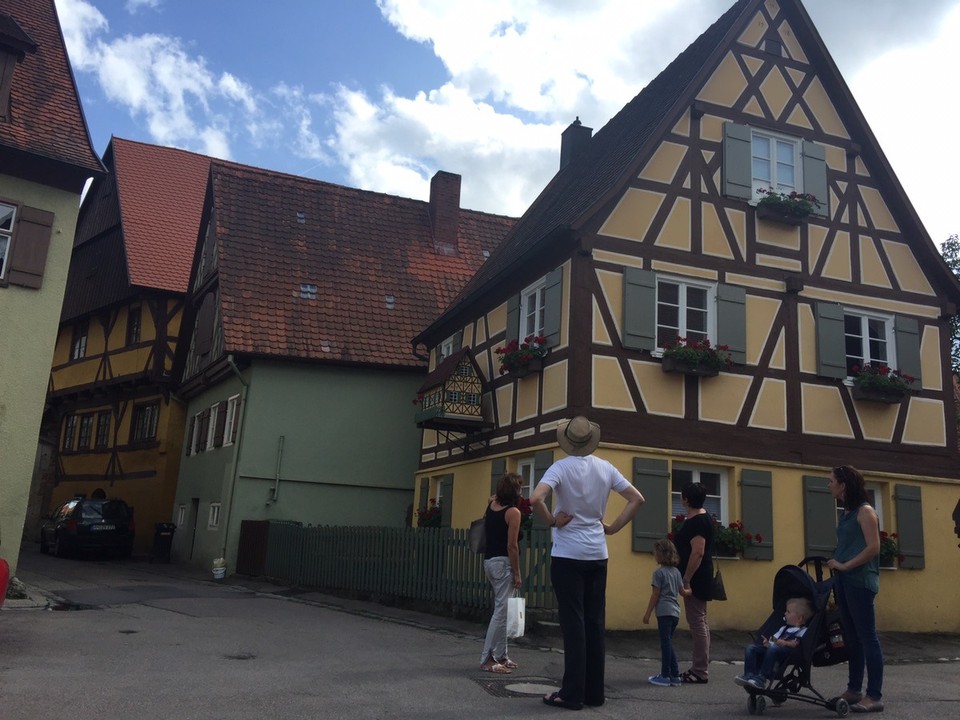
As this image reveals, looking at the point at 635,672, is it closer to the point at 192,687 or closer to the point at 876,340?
the point at 192,687

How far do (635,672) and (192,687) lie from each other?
4.18 m

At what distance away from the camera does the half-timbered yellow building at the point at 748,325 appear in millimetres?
14367

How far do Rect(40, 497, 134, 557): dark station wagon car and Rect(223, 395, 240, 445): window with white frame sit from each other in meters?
3.80

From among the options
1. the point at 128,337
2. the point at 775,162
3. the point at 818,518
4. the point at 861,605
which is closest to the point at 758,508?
the point at 818,518

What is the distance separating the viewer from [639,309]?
14.6 meters

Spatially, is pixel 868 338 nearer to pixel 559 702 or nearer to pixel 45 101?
pixel 559 702

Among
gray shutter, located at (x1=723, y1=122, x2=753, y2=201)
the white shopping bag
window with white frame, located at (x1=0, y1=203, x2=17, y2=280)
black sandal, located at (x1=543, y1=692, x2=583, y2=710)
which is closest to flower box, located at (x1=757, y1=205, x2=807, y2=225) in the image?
gray shutter, located at (x1=723, y1=122, x2=753, y2=201)

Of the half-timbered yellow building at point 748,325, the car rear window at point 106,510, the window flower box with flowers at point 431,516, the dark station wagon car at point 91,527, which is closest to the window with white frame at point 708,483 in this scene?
the half-timbered yellow building at point 748,325

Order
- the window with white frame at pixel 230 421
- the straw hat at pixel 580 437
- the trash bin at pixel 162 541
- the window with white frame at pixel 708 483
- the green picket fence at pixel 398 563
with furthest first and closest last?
the trash bin at pixel 162 541, the window with white frame at pixel 230 421, the window with white frame at pixel 708 483, the green picket fence at pixel 398 563, the straw hat at pixel 580 437

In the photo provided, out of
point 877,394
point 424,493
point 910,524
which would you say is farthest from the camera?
point 424,493

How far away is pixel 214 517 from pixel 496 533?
1575cm

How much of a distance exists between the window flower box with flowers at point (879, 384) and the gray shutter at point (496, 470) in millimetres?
5695

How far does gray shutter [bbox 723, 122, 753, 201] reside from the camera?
51.9 ft

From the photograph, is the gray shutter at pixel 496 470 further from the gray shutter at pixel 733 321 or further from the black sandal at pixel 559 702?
Answer: the black sandal at pixel 559 702
